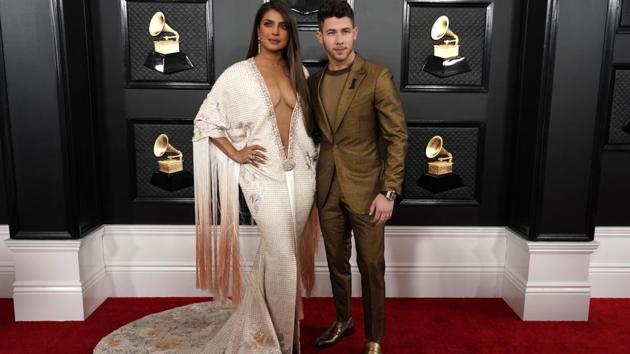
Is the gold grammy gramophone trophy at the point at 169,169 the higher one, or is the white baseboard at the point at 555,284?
the gold grammy gramophone trophy at the point at 169,169

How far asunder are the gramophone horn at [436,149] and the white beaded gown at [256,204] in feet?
3.16

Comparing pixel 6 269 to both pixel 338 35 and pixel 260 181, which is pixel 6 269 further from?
pixel 338 35

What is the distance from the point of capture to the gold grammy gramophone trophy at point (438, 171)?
3.00 meters

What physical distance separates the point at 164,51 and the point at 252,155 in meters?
1.12

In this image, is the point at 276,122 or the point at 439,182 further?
the point at 439,182

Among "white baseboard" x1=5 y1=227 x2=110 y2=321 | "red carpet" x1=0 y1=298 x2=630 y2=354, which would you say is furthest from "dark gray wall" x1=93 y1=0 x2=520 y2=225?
"red carpet" x1=0 y1=298 x2=630 y2=354

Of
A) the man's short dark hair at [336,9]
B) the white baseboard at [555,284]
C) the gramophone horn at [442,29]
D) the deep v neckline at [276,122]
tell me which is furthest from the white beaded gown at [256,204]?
the white baseboard at [555,284]

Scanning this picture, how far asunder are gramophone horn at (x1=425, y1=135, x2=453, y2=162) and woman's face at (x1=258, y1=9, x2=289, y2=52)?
125 cm

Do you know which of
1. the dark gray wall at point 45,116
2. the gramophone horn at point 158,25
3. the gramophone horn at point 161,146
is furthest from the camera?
the gramophone horn at point 161,146

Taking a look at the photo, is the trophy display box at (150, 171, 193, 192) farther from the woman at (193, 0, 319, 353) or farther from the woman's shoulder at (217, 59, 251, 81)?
the woman's shoulder at (217, 59, 251, 81)

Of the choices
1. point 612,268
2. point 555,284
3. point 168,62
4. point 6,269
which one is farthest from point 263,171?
point 612,268

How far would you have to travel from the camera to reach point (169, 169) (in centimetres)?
299

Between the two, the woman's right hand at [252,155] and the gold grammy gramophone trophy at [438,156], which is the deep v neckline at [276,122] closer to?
the woman's right hand at [252,155]

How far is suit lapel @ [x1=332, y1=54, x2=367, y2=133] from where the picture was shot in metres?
2.18
